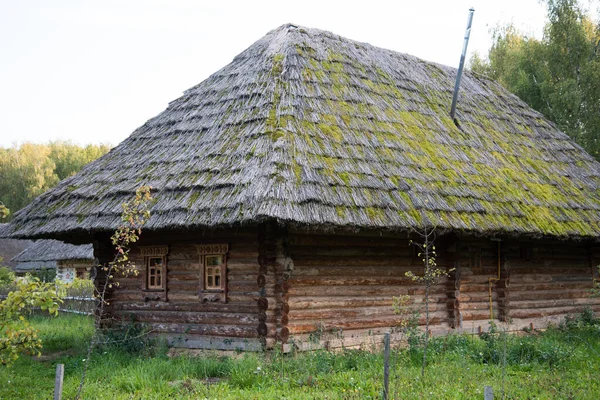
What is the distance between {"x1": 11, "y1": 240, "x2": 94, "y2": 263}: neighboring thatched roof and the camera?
26.2 metres

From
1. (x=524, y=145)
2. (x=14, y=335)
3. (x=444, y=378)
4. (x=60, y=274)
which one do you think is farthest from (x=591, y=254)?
(x=60, y=274)

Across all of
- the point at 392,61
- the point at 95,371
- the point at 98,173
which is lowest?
the point at 95,371

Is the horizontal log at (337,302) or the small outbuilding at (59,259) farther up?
the small outbuilding at (59,259)

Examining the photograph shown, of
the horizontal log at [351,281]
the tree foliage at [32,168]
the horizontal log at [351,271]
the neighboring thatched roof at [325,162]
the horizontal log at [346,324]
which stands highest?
the tree foliage at [32,168]

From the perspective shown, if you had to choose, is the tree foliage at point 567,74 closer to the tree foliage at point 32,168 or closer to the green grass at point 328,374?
the green grass at point 328,374

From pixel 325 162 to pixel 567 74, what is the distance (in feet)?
46.8

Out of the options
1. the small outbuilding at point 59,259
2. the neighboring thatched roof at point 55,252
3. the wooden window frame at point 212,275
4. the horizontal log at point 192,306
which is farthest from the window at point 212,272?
the neighboring thatched roof at point 55,252

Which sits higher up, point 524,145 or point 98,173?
point 524,145

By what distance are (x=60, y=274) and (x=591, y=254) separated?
20.8 m

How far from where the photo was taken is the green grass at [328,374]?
7.71 metres

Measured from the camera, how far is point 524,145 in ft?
51.0

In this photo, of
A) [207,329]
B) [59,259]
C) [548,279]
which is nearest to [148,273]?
[207,329]

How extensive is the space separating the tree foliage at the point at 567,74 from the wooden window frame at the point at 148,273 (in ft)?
47.9

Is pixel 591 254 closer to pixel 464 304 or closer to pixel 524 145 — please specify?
pixel 524 145
